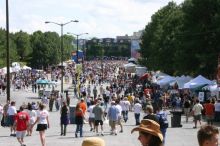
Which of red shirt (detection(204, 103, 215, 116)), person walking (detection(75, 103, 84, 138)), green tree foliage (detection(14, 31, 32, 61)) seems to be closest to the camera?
person walking (detection(75, 103, 84, 138))

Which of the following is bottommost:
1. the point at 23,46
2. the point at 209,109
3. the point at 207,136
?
the point at 209,109

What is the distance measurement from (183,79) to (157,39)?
23.7 metres

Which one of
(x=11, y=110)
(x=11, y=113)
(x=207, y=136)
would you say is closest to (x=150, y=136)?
(x=207, y=136)

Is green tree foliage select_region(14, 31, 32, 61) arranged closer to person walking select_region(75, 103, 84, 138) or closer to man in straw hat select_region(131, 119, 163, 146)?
person walking select_region(75, 103, 84, 138)

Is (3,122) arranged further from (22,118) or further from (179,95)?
(179,95)

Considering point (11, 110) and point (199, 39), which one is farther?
point (199, 39)

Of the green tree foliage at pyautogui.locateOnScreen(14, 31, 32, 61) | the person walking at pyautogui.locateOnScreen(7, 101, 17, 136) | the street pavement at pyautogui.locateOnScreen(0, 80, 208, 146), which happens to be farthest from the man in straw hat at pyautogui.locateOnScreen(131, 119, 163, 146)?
the green tree foliage at pyautogui.locateOnScreen(14, 31, 32, 61)

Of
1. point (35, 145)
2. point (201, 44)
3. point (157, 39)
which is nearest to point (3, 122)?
point (35, 145)

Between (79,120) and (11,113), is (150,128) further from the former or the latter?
(11,113)

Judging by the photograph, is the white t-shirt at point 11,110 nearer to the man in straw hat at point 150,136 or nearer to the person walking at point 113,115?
the person walking at point 113,115

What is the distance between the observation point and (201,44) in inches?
1970

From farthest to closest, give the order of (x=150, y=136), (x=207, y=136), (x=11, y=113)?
(x=11, y=113)
(x=207, y=136)
(x=150, y=136)

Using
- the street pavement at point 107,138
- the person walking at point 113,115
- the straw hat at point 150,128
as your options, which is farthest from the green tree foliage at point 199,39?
the straw hat at point 150,128

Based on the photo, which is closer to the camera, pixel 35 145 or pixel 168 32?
pixel 35 145
